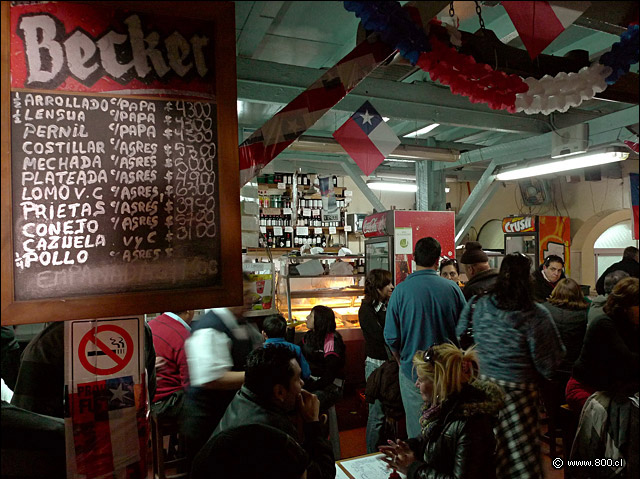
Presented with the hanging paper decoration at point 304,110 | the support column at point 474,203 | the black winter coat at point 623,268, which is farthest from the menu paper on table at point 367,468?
the support column at point 474,203

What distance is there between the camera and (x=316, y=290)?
6.04 meters

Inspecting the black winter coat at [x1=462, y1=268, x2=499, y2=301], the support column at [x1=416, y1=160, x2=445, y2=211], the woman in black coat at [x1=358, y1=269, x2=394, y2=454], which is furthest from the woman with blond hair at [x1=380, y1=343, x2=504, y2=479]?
the support column at [x1=416, y1=160, x2=445, y2=211]

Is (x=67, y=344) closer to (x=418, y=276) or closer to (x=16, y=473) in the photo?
(x=16, y=473)

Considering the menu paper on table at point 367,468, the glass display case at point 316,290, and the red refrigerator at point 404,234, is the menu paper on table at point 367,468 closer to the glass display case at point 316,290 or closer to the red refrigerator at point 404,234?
the glass display case at point 316,290

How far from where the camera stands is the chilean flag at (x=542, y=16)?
1.89 metres

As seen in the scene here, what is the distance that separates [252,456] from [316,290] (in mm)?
4468

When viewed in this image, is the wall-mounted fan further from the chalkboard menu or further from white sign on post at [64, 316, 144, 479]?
white sign on post at [64, 316, 144, 479]

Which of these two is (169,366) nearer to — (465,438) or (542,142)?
(465,438)

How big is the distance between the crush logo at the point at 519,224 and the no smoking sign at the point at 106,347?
549 cm

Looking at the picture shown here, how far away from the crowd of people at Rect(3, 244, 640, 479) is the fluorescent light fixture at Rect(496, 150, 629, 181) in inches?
84.3

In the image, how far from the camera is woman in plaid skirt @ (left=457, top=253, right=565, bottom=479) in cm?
209

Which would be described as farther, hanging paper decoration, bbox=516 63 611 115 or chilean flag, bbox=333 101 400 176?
chilean flag, bbox=333 101 400 176

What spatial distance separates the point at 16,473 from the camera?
137cm

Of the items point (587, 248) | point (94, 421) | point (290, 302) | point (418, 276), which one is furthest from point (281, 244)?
point (94, 421)
